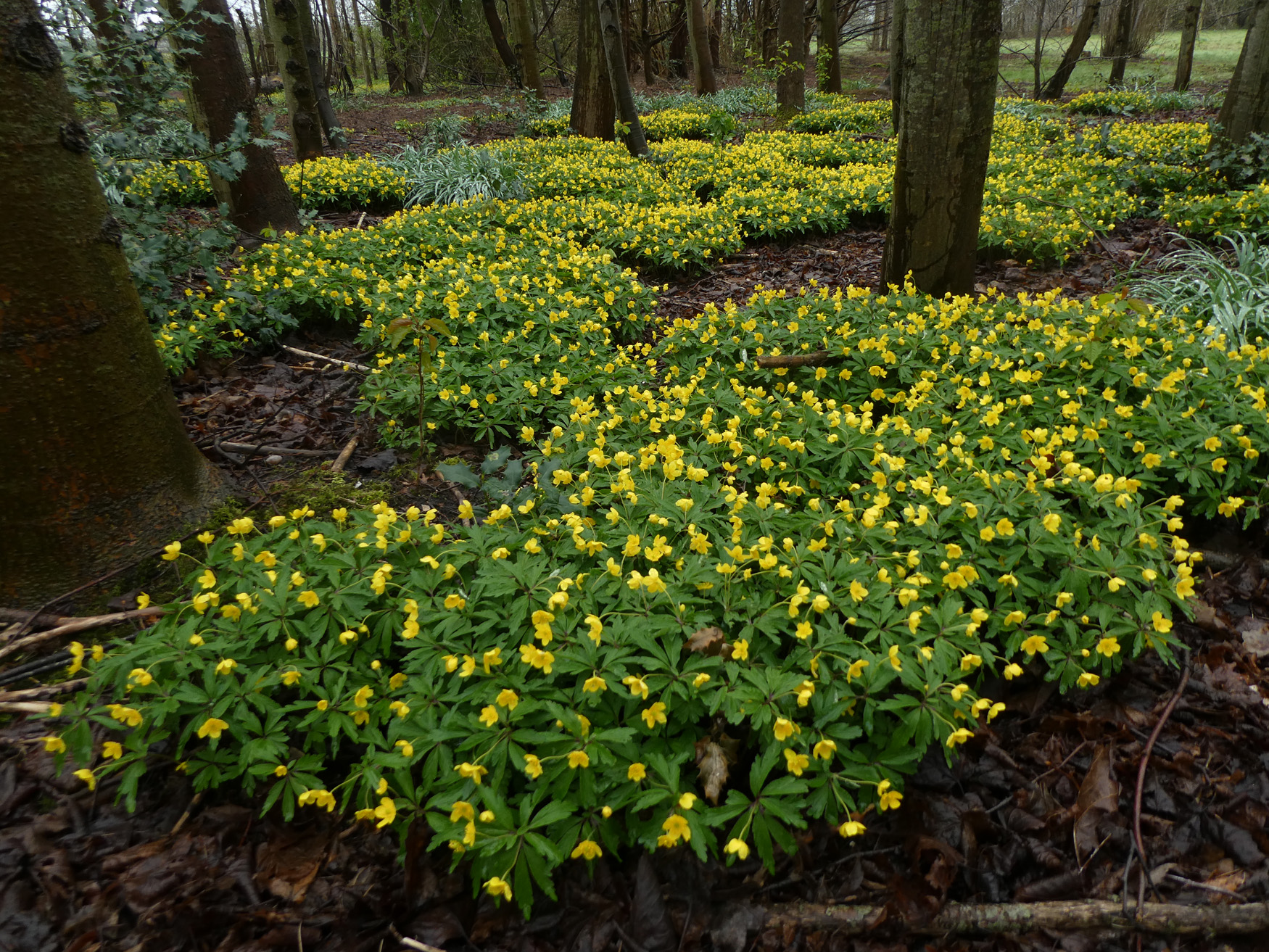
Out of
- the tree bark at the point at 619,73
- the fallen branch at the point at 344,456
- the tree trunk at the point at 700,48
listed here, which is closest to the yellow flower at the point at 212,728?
the fallen branch at the point at 344,456

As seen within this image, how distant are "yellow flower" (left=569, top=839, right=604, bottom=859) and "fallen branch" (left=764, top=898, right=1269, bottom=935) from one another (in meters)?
0.56

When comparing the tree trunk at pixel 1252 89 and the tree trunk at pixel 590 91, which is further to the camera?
the tree trunk at pixel 590 91

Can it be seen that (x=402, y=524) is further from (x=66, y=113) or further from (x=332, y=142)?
(x=332, y=142)

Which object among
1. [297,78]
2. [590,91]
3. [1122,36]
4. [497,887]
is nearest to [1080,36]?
[1122,36]

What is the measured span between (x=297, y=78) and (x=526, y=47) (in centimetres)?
937

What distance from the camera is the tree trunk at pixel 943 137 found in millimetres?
4109

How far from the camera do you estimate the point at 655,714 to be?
1.79m

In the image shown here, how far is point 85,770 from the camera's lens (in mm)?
1718

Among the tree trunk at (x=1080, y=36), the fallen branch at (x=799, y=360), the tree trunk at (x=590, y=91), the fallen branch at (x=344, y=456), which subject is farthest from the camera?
the tree trunk at (x=1080, y=36)

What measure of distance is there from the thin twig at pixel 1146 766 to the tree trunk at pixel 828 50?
1853 centimetres

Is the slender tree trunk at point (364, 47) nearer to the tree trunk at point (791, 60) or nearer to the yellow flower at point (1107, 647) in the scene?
the tree trunk at point (791, 60)

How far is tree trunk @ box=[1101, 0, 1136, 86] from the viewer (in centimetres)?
1655

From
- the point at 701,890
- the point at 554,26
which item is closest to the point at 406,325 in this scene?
the point at 701,890

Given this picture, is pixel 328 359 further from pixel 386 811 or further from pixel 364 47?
pixel 364 47
